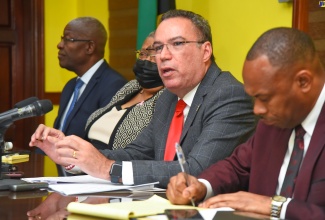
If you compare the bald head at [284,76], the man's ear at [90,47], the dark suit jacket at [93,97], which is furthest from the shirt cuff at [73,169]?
the man's ear at [90,47]

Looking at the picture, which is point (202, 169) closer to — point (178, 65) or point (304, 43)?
point (178, 65)

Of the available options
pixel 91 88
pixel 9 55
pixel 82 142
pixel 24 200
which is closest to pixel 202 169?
pixel 82 142

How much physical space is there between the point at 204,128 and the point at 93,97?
1994 millimetres

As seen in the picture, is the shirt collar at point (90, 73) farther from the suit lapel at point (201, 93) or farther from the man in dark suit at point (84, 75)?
the suit lapel at point (201, 93)

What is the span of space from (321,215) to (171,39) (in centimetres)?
124

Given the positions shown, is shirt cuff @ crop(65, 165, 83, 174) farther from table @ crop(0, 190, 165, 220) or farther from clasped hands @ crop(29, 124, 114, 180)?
table @ crop(0, 190, 165, 220)

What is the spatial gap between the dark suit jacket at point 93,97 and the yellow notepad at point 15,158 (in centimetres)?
97

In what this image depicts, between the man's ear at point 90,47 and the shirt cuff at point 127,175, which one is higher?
the man's ear at point 90,47

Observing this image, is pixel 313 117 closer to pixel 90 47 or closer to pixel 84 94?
pixel 84 94

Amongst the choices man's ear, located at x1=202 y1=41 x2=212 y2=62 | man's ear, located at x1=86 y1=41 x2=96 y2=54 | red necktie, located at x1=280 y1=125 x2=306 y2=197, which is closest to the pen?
red necktie, located at x1=280 y1=125 x2=306 y2=197

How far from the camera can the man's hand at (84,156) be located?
2439 mm

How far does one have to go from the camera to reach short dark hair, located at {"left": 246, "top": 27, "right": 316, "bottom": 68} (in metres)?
1.90

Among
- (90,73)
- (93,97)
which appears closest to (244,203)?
(93,97)

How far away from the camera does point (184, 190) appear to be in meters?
2.00
